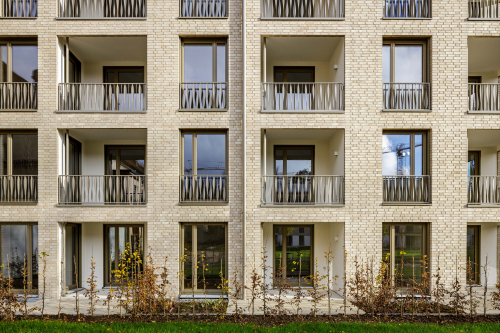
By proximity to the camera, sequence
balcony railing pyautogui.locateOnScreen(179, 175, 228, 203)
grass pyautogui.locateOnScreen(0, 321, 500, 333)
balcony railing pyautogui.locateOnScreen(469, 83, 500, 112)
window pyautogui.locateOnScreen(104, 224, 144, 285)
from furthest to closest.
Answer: window pyautogui.locateOnScreen(104, 224, 144, 285), balcony railing pyautogui.locateOnScreen(469, 83, 500, 112), balcony railing pyautogui.locateOnScreen(179, 175, 228, 203), grass pyautogui.locateOnScreen(0, 321, 500, 333)

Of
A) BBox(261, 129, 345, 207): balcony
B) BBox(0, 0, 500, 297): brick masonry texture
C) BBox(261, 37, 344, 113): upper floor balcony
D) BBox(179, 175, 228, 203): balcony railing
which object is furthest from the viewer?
BBox(261, 37, 344, 113): upper floor balcony

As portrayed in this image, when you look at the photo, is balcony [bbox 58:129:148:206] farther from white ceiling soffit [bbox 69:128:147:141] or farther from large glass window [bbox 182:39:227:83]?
large glass window [bbox 182:39:227:83]

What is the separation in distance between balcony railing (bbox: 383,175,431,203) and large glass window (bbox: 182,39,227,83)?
20.6 ft

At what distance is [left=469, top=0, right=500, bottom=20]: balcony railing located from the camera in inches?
463

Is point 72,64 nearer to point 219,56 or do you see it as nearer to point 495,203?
point 219,56

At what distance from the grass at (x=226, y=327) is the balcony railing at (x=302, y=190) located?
164 inches

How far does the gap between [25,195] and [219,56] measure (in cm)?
750

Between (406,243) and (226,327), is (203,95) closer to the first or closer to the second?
(226,327)

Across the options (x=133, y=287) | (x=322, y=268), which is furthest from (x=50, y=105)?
(x=322, y=268)

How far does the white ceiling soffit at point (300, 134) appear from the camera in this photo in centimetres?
1159

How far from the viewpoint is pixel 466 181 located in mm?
11117

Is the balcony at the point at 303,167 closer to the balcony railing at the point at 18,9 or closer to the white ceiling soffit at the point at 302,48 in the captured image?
the white ceiling soffit at the point at 302,48

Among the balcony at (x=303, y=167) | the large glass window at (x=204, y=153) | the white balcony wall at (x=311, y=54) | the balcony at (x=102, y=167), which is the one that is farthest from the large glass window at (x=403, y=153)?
the balcony at (x=102, y=167)

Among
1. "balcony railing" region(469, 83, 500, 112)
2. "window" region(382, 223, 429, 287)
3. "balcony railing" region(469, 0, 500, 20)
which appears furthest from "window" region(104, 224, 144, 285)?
"balcony railing" region(469, 0, 500, 20)
